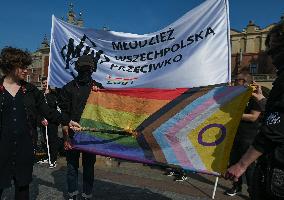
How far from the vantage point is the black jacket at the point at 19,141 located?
451 centimetres

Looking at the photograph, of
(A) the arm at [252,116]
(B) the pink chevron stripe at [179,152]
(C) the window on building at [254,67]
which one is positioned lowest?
(B) the pink chevron stripe at [179,152]

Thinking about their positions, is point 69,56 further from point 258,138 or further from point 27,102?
point 258,138

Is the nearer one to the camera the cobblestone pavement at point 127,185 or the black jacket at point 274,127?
the black jacket at point 274,127

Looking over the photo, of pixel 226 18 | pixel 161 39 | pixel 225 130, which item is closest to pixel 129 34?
pixel 161 39

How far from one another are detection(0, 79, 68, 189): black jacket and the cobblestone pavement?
168cm

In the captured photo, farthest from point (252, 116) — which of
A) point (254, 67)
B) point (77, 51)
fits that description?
point (254, 67)

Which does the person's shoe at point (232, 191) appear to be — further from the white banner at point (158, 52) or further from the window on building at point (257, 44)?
the window on building at point (257, 44)

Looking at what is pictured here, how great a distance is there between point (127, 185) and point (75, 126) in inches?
92.4

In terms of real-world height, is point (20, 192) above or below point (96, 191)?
above

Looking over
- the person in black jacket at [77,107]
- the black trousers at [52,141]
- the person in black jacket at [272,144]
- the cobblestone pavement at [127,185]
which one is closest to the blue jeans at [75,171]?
the person in black jacket at [77,107]

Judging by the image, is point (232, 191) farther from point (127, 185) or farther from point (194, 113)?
point (194, 113)

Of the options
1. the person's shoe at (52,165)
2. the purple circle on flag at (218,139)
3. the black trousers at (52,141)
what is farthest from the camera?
the black trousers at (52,141)

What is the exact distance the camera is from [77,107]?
5.66 metres

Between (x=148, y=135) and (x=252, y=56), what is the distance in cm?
5428
